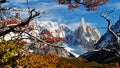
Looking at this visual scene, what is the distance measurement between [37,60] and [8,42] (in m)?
8.82

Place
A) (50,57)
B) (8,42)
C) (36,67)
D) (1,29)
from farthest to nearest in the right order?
(50,57) → (36,67) → (8,42) → (1,29)

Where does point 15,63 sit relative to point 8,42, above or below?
below

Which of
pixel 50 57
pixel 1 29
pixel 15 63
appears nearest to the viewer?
pixel 1 29

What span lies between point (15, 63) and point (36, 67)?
4965 millimetres

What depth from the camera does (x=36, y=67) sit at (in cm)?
3375

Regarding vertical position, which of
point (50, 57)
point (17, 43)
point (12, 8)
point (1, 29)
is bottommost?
point (50, 57)

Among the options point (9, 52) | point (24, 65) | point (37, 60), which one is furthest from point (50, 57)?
point (9, 52)

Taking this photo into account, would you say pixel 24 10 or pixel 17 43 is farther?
pixel 17 43

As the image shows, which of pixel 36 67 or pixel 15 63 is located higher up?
pixel 15 63

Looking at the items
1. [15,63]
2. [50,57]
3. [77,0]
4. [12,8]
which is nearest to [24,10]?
[12,8]

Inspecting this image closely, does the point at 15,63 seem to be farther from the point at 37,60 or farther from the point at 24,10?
the point at 24,10

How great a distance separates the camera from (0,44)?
2705 cm

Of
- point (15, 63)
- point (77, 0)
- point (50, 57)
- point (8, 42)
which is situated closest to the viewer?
point (77, 0)

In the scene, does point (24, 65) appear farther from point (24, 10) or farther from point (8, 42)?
point (24, 10)
